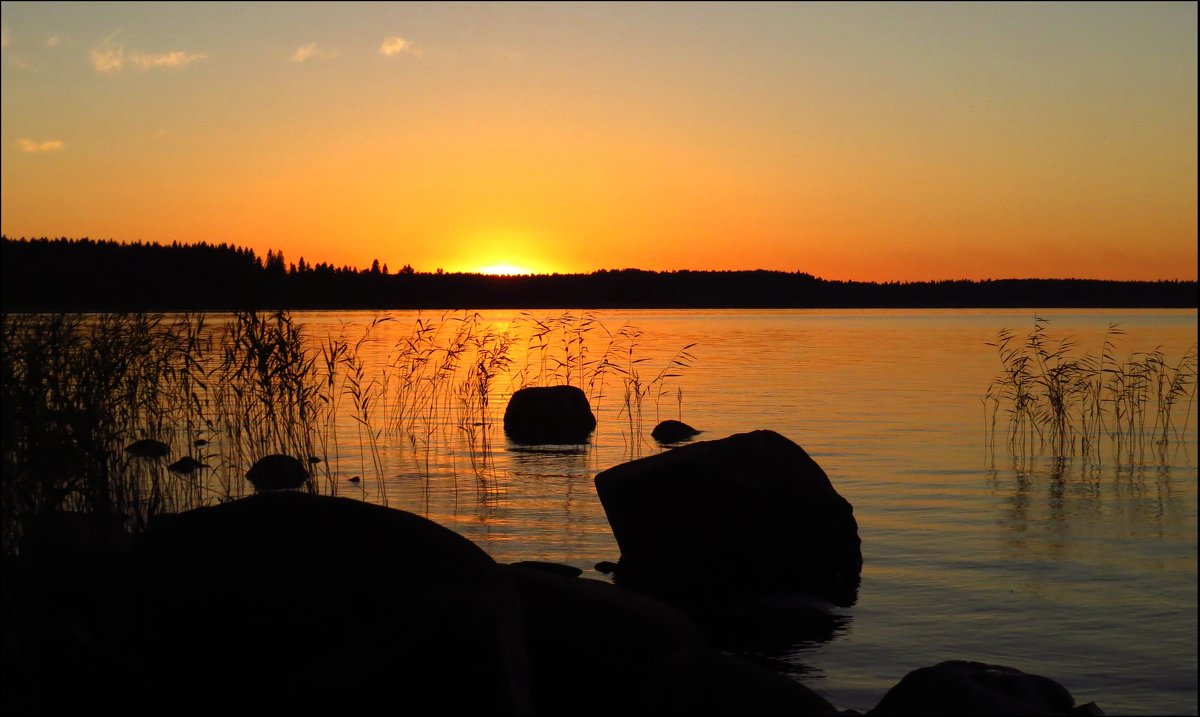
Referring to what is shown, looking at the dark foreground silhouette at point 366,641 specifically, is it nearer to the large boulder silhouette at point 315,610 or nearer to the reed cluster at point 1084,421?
the large boulder silhouette at point 315,610

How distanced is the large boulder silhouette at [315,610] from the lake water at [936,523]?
331cm

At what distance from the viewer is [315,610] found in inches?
215

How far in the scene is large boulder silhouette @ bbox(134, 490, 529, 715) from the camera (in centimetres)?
495

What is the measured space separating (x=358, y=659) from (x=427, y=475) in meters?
11.3

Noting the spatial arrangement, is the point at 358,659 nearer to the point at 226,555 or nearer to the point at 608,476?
the point at 226,555

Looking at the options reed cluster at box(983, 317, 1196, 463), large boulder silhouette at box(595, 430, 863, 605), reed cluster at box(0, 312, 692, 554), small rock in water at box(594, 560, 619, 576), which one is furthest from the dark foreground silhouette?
reed cluster at box(983, 317, 1196, 463)

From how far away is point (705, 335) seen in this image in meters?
66.8

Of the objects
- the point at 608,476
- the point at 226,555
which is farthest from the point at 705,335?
the point at 226,555

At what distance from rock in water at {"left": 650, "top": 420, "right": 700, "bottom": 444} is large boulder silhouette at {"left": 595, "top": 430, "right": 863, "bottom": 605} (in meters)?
10.4

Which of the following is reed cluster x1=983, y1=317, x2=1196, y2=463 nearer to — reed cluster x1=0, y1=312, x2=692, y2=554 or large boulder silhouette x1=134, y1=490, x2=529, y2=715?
reed cluster x1=0, y1=312, x2=692, y2=554

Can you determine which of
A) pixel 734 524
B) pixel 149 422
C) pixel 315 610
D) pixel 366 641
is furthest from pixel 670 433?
pixel 366 641

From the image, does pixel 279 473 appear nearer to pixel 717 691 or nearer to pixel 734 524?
pixel 734 524

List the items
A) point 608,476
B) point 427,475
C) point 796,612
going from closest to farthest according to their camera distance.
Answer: point 796,612 → point 608,476 → point 427,475

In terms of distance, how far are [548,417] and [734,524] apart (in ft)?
38.1
